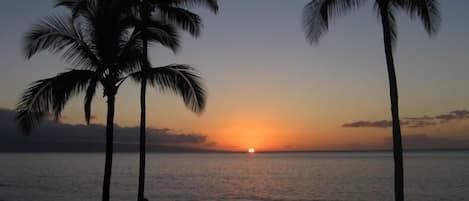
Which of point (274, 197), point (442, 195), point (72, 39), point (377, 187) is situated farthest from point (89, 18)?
point (377, 187)

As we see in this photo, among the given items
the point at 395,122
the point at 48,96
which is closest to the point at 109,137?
the point at 48,96

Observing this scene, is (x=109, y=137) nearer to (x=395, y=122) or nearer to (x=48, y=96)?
(x=48, y=96)

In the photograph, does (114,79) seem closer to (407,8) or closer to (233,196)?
(407,8)

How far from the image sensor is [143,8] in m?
16.8

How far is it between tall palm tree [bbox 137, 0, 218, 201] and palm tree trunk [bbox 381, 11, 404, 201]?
539cm

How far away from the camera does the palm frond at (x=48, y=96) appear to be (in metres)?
14.7

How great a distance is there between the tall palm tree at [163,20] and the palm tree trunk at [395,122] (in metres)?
5.39

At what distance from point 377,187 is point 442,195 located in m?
10.5

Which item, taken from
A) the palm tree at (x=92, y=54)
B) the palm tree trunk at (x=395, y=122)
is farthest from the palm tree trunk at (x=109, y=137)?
the palm tree trunk at (x=395, y=122)

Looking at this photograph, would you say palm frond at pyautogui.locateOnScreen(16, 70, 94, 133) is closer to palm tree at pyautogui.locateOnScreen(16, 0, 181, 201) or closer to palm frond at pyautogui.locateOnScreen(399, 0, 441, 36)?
palm tree at pyautogui.locateOnScreen(16, 0, 181, 201)

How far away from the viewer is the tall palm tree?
16531mm

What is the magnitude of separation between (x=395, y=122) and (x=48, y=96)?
32.0 ft

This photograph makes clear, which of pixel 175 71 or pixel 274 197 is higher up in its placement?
pixel 175 71

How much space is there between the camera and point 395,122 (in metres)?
14.8
